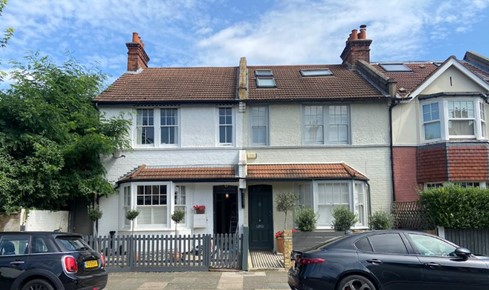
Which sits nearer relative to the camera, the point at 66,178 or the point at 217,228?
the point at 66,178

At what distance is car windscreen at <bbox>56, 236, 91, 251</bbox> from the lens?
27.6 feet

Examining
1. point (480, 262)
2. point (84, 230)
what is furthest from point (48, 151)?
point (480, 262)

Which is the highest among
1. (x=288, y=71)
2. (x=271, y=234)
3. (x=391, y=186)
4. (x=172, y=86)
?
(x=288, y=71)

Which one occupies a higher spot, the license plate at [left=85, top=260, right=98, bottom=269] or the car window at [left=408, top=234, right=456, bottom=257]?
the car window at [left=408, top=234, right=456, bottom=257]

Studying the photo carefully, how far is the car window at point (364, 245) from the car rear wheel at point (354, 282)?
0.54 meters

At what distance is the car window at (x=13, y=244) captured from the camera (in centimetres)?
825

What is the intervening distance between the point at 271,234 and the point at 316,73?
8128 millimetres

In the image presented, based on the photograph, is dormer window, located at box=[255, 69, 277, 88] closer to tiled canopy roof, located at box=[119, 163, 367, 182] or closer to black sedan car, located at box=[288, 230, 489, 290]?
tiled canopy roof, located at box=[119, 163, 367, 182]

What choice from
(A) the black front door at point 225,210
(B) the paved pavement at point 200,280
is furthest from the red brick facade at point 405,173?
(B) the paved pavement at point 200,280

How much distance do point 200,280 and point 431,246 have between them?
236 inches

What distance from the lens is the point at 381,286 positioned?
24.5 feet

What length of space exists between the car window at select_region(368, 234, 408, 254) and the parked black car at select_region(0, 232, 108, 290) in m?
5.63

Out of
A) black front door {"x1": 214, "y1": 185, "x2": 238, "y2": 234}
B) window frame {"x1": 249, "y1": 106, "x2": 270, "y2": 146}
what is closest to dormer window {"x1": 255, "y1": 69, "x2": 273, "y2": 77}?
window frame {"x1": 249, "y1": 106, "x2": 270, "y2": 146}

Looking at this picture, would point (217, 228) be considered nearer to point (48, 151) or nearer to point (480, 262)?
point (48, 151)
